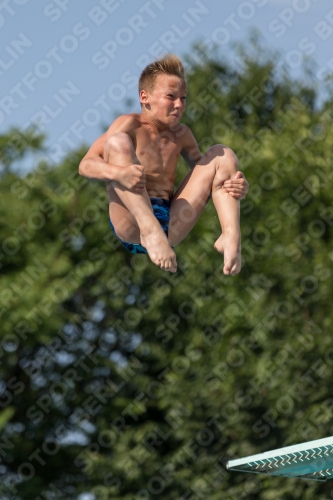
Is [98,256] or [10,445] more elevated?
[98,256]

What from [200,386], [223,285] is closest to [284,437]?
[200,386]

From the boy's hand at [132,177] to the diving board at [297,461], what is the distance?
5.66m

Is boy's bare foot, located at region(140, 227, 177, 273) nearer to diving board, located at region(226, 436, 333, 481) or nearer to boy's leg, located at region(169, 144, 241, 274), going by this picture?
boy's leg, located at region(169, 144, 241, 274)

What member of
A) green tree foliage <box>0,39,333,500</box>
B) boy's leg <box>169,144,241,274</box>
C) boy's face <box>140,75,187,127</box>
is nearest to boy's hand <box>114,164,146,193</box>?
boy's face <box>140,75,187,127</box>

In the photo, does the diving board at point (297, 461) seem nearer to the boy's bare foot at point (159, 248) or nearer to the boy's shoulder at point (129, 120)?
the boy's bare foot at point (159, 248)

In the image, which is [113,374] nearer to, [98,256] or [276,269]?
[98,256]

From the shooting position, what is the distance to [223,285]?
15.5 meters

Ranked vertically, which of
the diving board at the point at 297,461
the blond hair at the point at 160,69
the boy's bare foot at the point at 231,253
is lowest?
the diving board at the point at 297,461

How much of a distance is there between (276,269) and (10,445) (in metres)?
5.28

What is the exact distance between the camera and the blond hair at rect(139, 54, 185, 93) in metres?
4.54

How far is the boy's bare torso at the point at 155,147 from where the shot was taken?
187 inches

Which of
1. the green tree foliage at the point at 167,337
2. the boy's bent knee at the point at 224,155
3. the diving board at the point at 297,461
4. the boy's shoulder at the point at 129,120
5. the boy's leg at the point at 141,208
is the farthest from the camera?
the green tree foliage at the point at 167,337

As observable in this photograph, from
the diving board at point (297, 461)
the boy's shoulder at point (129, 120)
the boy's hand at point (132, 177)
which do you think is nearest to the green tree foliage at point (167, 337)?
the diving board at point (297, 461)

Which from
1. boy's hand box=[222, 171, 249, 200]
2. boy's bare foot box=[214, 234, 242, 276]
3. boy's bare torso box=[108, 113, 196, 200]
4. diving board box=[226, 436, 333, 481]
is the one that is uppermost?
boy's bare torso box=[108, 113, 196, 200]
